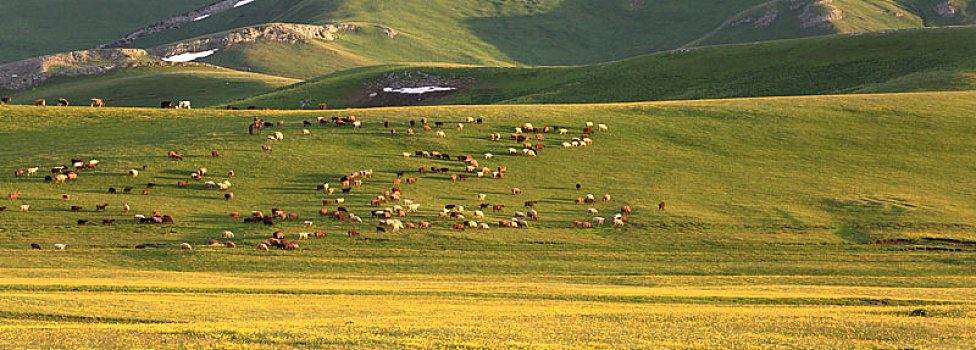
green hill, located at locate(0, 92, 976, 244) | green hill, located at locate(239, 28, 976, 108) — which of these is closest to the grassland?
green hill, located at locate(0, 92, 976, 244)

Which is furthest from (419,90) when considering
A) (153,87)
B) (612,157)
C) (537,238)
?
(537,238)

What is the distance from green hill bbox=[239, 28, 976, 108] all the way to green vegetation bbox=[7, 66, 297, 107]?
13.7m

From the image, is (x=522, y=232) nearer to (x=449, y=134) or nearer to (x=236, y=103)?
(x=449, y=134)

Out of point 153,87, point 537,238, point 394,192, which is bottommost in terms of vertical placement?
point 537,238

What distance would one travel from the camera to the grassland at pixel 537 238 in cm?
2883

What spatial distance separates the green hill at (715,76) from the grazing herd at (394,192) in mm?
55876

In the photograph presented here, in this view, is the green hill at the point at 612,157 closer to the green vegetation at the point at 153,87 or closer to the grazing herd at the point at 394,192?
the grazing herd at the point at 394,192

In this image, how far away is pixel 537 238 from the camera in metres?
51.4

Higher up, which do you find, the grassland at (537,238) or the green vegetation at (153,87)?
the green vegetation at (153,87)

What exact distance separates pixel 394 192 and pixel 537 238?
38.5 feet

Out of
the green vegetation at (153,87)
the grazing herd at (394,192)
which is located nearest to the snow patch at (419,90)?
the green vegetation at (153,87)

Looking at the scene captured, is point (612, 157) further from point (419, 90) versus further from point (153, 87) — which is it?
point (153, 87)

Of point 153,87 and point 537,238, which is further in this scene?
point 153,87

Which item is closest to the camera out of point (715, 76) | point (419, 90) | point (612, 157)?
point (612, 157)
